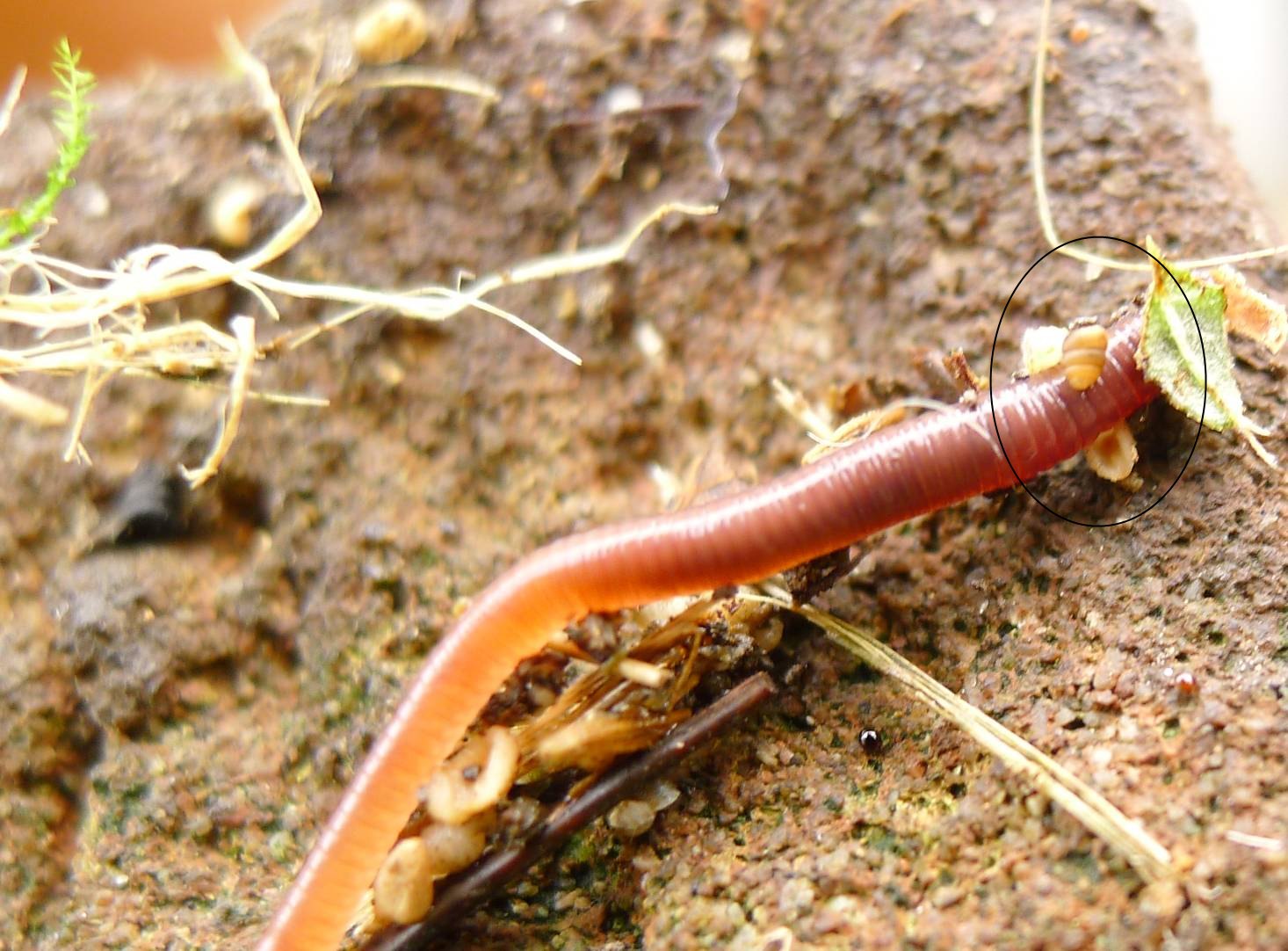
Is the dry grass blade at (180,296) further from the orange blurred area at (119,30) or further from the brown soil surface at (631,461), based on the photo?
the orange blurred area at (119,30)

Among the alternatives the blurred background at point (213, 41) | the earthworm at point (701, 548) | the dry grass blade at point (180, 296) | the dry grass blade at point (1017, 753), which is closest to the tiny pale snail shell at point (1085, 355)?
the earthworm at point (701, 548)

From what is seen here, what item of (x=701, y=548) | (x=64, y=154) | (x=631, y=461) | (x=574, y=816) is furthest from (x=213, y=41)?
(x=574, y=816)

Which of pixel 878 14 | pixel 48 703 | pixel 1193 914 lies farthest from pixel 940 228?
pixel 48 703

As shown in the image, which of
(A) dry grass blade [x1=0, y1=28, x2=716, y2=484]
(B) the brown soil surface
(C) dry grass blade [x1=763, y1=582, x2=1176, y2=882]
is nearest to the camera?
(C) dry grass blade [x1=763, y1=582, x2=1176, y2=882]

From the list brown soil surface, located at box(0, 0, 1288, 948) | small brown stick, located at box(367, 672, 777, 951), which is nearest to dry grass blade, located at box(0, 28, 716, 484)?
brown soil surface, located at box(0, 0, 1288, 948)

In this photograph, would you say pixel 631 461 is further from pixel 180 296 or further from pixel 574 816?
pixel 180 296

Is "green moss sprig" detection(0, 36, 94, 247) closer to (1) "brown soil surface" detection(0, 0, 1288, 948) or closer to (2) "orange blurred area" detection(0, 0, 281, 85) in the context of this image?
(1) "brown soil surface" detection(0, 0, 1288, 948)
